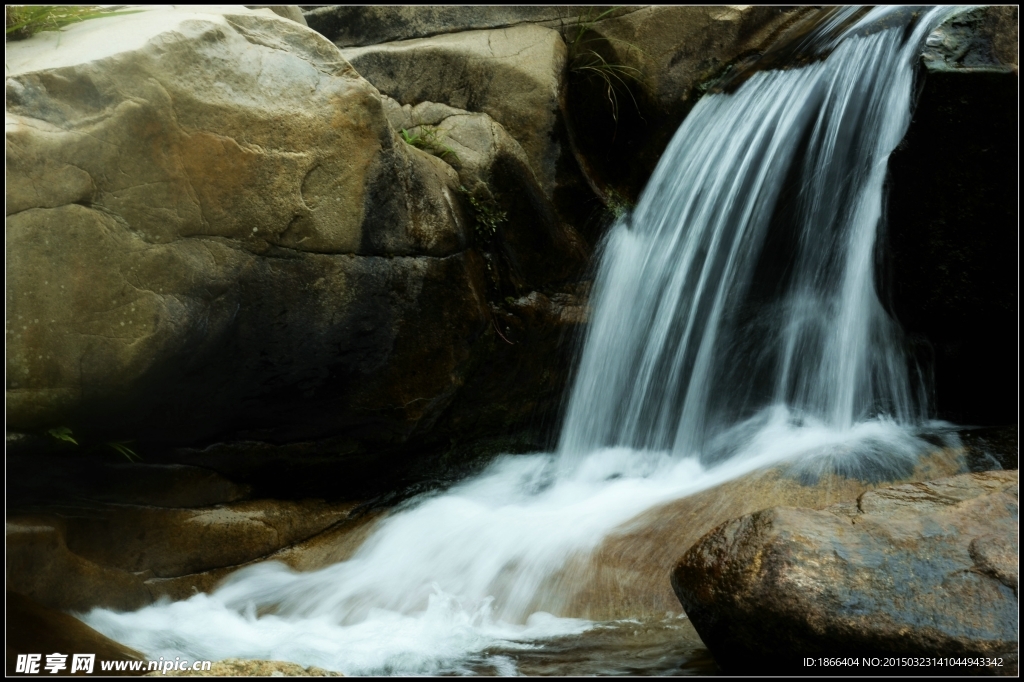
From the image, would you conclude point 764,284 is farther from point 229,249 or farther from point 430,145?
point 229,249

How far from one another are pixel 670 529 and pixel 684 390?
1.52 meters

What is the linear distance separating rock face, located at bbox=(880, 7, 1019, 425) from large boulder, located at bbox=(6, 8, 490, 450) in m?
2.77

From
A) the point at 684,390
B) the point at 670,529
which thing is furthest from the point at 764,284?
the point at 670,529

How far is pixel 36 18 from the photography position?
4258 millimetres

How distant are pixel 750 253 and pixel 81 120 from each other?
162 inches

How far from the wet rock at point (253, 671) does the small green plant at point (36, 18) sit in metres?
3.49

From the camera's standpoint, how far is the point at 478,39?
6.88 metres

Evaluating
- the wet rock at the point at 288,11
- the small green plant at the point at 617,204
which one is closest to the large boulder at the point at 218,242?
the wet rock at the point at 288,11

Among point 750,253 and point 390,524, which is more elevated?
point 750,253

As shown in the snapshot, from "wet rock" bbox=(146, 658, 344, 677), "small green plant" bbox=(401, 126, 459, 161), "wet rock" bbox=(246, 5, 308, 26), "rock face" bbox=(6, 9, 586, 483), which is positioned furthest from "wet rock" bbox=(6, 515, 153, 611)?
"wet rock" bbox=(246, 5, 308, 26)

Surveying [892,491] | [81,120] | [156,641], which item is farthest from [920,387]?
[81,120]

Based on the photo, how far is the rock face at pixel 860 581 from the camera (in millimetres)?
2600

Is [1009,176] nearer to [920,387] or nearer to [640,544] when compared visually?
[920,387]

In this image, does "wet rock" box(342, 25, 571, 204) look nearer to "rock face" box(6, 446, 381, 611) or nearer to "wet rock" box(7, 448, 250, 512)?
"rock face" box(6, 446, 381, 611)
